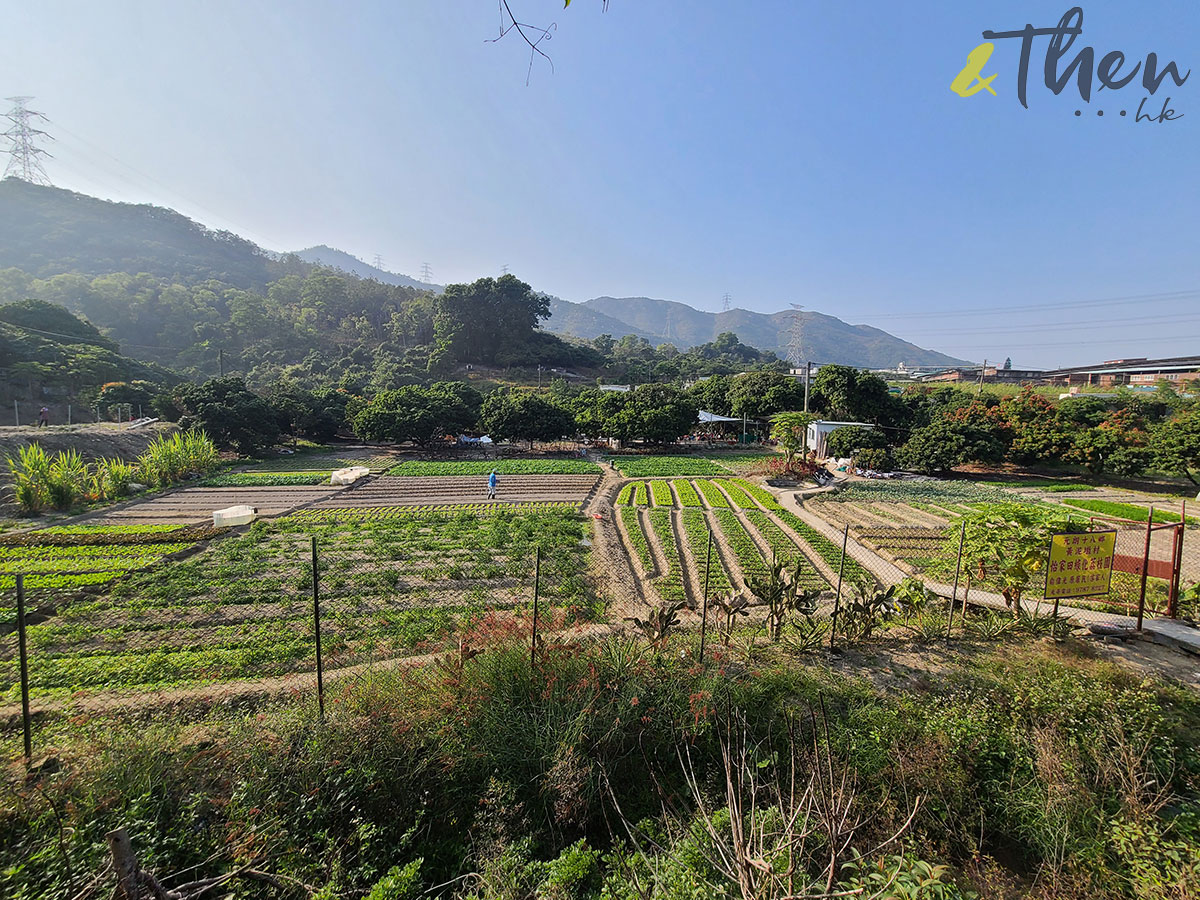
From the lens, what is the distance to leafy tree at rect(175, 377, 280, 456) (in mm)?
31047

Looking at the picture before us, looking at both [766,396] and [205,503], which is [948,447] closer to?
[766,396]

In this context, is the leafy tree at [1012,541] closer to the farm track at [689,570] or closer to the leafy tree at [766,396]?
the farm track at [689,570]

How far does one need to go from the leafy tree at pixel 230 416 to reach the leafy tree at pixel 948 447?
42.5m

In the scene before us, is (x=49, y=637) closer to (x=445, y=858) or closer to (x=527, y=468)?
(x=445, y=858)

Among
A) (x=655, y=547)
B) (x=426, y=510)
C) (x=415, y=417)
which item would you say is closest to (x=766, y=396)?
(x=415, y=417)

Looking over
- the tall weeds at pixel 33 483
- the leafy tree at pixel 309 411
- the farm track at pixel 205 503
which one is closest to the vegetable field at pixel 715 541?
the farm track at pixel 205 503

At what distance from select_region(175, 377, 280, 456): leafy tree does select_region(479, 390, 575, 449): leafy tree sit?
14952mm

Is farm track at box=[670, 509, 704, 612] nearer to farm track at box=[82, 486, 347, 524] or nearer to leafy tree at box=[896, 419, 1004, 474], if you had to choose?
farm track at box=[82, 486, 347, 524]

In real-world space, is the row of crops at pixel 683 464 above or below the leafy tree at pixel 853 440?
below

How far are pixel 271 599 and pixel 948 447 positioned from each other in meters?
32.6

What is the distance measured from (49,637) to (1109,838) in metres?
14.7

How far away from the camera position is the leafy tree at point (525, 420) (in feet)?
117

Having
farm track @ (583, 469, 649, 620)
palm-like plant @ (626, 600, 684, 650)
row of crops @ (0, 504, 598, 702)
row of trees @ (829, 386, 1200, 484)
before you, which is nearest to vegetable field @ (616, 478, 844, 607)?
farm track @ (583, 469, 649, 620)

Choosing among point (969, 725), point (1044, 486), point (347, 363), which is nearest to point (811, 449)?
point (1044, 486)
